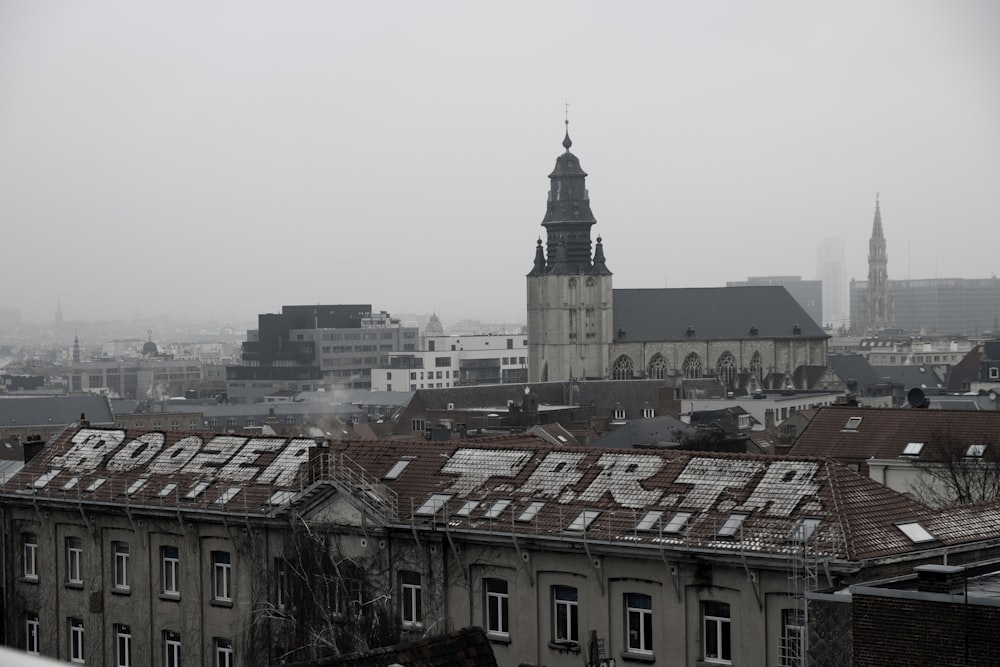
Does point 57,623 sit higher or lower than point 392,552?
lower

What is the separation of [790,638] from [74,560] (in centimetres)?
2255

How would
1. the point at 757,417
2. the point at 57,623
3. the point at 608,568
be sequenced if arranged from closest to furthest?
1. the point at 608,568
2. the point at 57,623
3. the point at 757,417

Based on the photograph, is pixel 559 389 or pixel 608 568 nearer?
pixel 608 568

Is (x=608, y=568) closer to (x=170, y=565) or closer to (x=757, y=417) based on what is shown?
(x=170, y=565)

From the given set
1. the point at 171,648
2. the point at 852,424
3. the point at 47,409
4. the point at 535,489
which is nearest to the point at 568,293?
the point at 47,409

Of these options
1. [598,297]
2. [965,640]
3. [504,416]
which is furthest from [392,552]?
[598,297]

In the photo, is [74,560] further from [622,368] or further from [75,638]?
[622,368]

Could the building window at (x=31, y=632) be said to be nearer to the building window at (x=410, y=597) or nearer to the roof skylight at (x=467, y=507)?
the building window at (x=410, y=597)

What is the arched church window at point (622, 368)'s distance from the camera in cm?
17225

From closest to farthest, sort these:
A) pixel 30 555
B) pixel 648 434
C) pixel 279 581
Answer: pixel 279 581
pixel 30 555
pixel 648 434

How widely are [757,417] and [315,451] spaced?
307ft

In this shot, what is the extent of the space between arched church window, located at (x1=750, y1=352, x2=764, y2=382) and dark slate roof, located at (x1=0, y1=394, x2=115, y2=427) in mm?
77642

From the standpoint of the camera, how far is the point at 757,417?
12888cm

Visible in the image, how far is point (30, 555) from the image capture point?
43.7m
